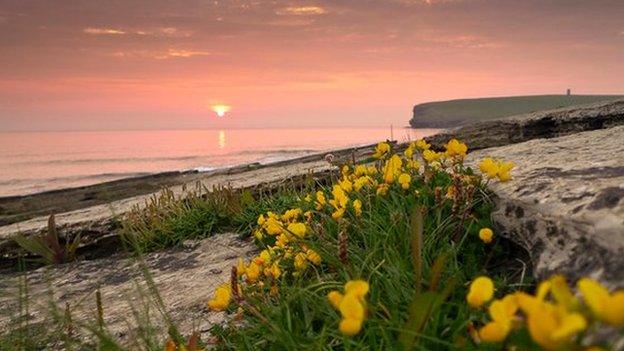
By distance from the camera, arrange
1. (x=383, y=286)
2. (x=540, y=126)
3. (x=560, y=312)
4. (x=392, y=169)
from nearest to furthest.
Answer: (x=560, y=312) < (x=383, y=286) < (x=392, y=169) < (x=540, y=126)

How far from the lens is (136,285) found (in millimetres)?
3824

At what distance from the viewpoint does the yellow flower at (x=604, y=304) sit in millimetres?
1061

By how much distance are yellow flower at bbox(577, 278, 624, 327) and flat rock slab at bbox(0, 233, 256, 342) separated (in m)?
2.81

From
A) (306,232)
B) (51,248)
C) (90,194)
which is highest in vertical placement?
(306,232)

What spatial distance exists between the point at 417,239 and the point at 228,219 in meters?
4.78

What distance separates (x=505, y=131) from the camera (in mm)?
8445

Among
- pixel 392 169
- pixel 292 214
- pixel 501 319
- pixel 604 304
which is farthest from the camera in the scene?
pixel 292 214

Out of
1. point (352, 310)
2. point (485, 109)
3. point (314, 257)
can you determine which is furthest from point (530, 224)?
point (485, 109)

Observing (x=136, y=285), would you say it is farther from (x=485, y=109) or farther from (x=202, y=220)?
(x=485, y=109)

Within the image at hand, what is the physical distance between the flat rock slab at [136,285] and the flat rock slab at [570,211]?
202cm

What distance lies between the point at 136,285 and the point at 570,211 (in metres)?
2.85

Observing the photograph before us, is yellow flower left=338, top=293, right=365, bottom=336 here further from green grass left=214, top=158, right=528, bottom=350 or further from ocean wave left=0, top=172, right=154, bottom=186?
ocean wave left=0, top=172, right=154, bottom=186

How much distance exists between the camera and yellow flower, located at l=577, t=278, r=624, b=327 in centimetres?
106

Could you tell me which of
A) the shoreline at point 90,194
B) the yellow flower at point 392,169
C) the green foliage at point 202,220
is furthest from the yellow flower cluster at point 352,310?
the shoreline at point 90,194
